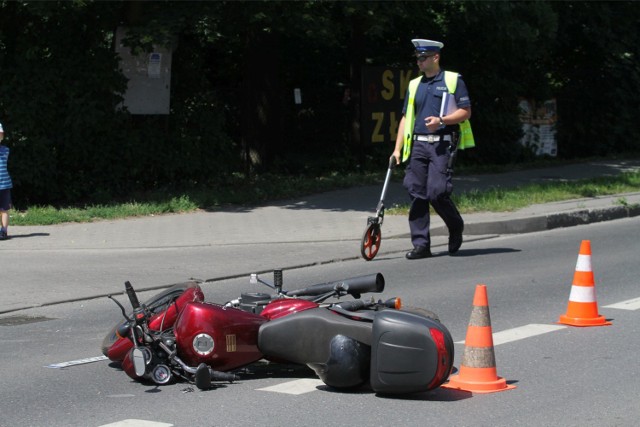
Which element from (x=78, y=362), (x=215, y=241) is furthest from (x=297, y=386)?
(x=215, y=241)

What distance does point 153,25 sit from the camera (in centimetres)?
1581

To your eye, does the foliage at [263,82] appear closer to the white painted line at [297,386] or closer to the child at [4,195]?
the child at [4,195]

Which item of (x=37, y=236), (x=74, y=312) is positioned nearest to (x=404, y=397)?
(x=74, y=312)

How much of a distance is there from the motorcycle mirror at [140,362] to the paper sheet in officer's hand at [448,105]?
222 inches

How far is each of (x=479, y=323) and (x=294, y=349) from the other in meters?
1.10

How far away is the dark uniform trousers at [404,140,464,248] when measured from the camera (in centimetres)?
1144

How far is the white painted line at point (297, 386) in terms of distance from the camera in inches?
259

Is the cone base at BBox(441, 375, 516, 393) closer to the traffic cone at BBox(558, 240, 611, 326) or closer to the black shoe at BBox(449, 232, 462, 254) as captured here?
Answer: the traffic cone at BBox(558, 240, 611, 326)

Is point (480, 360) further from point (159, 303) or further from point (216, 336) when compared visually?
point (159, 303)

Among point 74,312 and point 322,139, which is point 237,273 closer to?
point 74,312

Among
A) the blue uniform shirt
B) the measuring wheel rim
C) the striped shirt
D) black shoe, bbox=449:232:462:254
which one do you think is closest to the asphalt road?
the measuring wheel rim

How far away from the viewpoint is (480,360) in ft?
21.6

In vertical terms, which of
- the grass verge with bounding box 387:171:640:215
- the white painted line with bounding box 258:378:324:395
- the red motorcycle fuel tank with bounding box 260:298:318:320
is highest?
the red motorcycle fuel tank with bounding box 260:298:318:320

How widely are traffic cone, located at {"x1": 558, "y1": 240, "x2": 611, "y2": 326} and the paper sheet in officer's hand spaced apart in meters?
3.29
